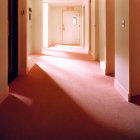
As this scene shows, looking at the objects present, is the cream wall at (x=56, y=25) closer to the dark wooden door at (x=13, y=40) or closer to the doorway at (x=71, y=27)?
the doorway at (x=71, y=27)

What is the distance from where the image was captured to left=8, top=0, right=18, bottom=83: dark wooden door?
409cm

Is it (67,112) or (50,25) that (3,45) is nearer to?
(67,112)

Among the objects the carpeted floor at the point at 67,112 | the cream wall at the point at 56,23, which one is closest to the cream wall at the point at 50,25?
the cream wall at the point at 56,23

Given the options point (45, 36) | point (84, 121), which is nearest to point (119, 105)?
point (84, 121)

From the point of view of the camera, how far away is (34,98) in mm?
2998

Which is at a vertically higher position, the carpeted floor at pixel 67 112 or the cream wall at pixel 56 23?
the cream wall at pixel 56 23

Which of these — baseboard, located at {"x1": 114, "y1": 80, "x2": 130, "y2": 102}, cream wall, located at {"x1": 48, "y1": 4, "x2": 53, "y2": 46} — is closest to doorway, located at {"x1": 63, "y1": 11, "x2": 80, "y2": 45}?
cream wall, located at {"x1": 48, "y1": 4, "x2": 53, "y2": 46}

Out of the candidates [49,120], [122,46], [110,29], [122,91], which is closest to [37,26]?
[110,29]

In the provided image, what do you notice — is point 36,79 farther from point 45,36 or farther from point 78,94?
point 45,36

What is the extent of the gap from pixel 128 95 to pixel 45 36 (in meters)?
10.4

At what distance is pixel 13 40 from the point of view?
4.27 metres

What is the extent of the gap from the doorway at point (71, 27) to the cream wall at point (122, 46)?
448 inches

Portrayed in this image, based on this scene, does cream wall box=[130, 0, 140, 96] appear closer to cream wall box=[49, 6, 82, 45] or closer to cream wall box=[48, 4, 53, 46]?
cream wall box=[48, 4, 53, 46]

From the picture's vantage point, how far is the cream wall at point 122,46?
293cm
